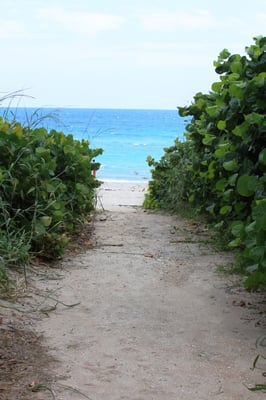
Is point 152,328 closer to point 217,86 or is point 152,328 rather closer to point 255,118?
point 255,118

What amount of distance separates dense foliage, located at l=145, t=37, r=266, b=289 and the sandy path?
0.30 meters

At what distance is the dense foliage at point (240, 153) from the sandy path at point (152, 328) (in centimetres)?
30

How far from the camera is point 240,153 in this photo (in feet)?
15.2

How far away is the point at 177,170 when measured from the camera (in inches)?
353

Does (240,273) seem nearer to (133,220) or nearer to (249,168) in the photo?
(249,168)

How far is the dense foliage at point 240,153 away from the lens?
12.0ft

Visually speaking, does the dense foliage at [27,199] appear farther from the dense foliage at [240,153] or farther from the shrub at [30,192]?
the dense foliage at [240,153]

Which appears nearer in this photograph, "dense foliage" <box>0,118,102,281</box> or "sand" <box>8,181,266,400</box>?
"sand" <box>8,181,266,400</box>

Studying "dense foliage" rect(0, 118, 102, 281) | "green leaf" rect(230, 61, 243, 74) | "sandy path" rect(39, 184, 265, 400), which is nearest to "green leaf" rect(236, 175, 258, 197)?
"sandy path" rect(39, 184, 265, 400)

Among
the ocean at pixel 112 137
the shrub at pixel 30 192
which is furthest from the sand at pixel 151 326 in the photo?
the ocean at pixel 112 137

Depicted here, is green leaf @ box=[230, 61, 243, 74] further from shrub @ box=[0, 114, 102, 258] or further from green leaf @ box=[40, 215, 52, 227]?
green leaf @ box=[40, 215, 52, 227]

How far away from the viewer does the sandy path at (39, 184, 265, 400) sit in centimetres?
288

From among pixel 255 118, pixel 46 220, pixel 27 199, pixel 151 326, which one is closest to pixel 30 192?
pixel 27 199

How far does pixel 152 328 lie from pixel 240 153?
1629 millimetres
